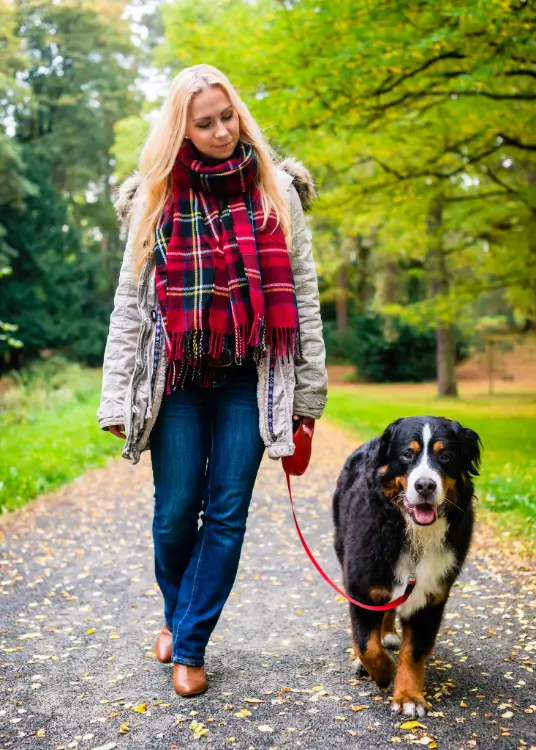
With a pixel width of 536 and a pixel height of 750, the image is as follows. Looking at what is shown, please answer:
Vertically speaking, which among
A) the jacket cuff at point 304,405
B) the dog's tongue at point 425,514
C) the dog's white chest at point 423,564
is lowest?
the dog's white chest at point 423,564

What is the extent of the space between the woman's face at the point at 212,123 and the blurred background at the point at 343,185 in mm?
737

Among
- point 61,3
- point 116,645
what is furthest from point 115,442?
point 61,3

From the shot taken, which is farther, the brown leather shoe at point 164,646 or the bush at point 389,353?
the bush at point 389,353

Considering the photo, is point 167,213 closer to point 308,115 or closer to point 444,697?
point 444,697

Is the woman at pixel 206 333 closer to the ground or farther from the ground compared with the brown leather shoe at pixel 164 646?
farther from the ground

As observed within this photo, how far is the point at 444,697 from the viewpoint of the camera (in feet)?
9.87

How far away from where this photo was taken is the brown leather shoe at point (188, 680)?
301cm

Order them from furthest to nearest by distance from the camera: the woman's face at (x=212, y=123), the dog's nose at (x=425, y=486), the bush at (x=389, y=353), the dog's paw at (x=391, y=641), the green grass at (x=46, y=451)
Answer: the bush at (x=389, y=353) < the green grass at (x=46, y=451) < the dog's paw at (x=391, y=641) < the woman's face at (x=212, y=123) < the dog's nose at (x=425, y=486)

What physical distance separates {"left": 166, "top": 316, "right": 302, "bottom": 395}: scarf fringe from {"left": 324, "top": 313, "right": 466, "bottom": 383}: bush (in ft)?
78.9

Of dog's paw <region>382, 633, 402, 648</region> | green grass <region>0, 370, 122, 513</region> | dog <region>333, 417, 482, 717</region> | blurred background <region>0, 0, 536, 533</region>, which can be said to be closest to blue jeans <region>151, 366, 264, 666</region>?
dog <region>333, 417, 482, 717</region>

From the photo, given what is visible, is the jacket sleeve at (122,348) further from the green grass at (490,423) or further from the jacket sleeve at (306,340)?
the green grass at (490,423)

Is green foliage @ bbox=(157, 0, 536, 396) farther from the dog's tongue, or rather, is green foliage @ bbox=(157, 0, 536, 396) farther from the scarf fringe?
the dog's tongue

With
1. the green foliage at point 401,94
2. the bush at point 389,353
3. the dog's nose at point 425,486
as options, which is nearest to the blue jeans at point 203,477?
the dog's nose at point 425,486

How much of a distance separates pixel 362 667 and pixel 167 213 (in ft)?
6.60
